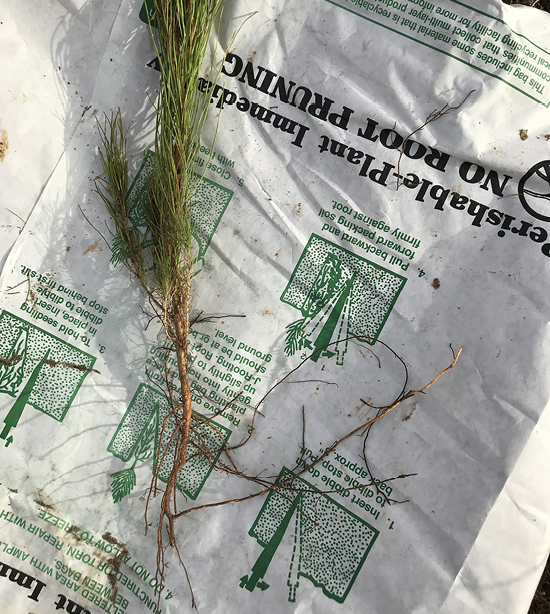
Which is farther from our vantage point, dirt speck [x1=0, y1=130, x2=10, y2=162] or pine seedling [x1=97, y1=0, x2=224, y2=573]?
dirt speck [x1=0, y1=130, x2=10, y2=162]

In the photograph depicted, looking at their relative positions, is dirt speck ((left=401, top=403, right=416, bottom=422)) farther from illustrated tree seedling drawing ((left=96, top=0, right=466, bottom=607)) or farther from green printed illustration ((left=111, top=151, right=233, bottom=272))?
green printed illustration ((left=111, top=151, right=233, bottom=272))

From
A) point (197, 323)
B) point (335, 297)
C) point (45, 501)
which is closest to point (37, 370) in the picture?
point (45, 501)

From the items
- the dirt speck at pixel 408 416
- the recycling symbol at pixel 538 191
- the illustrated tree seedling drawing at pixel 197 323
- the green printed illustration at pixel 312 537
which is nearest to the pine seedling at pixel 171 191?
the illustrated tree seedling drawing at pixel 197 323

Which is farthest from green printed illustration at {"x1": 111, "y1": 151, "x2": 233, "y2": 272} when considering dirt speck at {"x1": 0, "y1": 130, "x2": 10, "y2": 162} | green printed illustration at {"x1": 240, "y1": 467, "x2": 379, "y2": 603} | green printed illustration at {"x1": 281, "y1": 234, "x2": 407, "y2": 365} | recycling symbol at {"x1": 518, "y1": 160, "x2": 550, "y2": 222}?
recycling symbol at {"x1": 518, "y1": 160, "x2": 550, "y2": 222}

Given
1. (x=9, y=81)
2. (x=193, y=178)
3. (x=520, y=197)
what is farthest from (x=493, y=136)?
(x=9, y=81)

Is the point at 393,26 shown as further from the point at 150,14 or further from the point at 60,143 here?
the point at 60,143

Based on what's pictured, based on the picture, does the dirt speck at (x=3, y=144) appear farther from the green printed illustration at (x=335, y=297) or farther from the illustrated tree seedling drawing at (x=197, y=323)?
the green printed illustration at (x=335, y=297)

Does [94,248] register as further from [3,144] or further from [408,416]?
[408,416]
